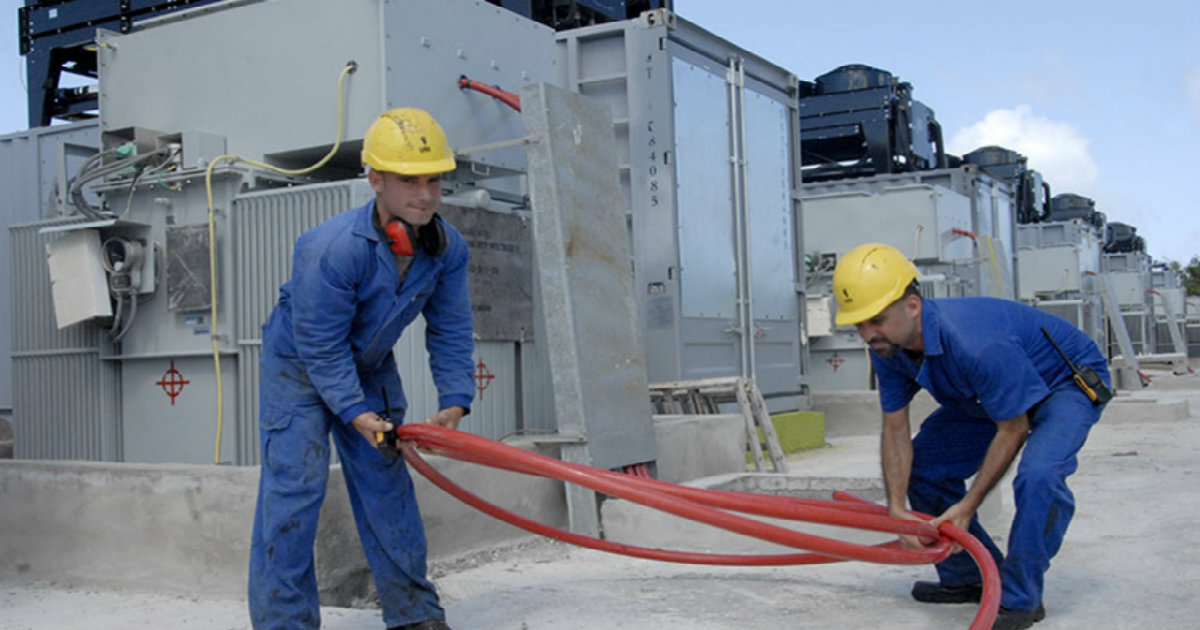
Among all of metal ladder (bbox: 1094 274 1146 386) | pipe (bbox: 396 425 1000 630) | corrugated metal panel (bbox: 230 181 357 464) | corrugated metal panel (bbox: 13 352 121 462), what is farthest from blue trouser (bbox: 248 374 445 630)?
metal ladder (bbox: 1094 274 1146 386)

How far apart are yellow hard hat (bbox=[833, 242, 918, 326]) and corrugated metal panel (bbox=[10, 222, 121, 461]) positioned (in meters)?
4.46

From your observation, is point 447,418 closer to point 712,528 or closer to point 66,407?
point 712,528

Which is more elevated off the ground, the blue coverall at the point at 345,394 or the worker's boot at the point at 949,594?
the blue coverall at the point at 345,394

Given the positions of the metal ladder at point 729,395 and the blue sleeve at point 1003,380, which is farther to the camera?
the metal ladder at point 729,395

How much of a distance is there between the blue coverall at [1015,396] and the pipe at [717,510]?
33cm

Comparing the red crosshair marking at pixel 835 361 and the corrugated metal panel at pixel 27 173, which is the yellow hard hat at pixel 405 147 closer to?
the corrugated metal panel at pixel 27 173

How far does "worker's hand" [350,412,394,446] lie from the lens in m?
3.64

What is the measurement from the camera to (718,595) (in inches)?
185

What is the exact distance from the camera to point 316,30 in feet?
20.8

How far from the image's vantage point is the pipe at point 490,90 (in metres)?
6.71

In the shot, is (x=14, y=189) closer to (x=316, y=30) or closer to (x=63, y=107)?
(x=63, y=107)

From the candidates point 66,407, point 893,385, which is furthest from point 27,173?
point 893,385

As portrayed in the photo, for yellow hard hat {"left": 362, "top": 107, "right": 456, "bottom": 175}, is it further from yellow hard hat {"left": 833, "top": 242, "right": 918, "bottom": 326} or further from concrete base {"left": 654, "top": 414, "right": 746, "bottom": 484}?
concrete base {"left": 654, "top": 414, "right": 746, "bottom": 484}

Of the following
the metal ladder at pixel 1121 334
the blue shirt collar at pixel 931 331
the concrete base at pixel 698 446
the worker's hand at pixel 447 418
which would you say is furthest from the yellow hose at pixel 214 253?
the metal ladder at pixel 1121 334
